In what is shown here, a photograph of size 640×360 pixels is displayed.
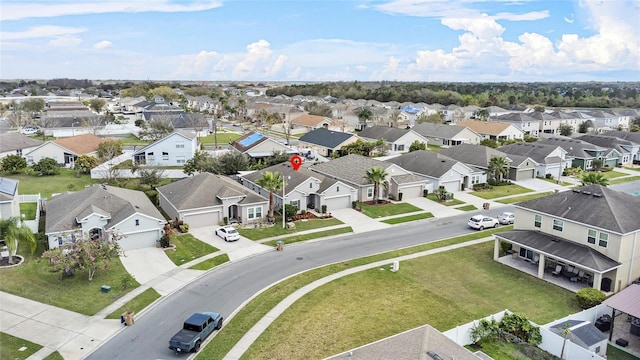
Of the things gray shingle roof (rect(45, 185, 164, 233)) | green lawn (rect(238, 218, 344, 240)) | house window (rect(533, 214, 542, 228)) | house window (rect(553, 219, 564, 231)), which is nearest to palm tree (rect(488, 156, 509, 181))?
house window (rect(533, 214, 542, 228))

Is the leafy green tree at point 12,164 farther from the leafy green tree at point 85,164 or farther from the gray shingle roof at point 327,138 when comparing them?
the gray shingle roof at point 327,138

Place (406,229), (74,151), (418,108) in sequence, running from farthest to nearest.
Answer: (418,108), (74,151), (406,229)

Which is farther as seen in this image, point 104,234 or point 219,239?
point 219,239

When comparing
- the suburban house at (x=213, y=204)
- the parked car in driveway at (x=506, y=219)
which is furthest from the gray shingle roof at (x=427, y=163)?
the suburban house at (x=213, y=204)

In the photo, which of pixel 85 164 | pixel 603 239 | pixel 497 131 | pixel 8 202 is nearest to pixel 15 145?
pixel 85 164

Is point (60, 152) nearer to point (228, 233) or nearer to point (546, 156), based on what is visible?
point (228, 233)

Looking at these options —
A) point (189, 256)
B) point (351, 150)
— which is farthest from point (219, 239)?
point (351, 150)

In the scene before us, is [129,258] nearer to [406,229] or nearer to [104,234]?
[104,234]
